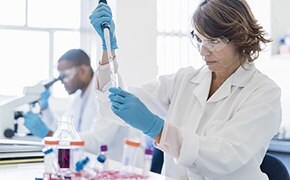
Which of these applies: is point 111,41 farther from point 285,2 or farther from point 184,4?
point 285,2

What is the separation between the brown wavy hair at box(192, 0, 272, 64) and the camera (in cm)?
147

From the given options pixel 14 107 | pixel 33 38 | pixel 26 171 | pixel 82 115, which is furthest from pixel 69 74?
pixel 26 171

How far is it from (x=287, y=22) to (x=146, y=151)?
290cm

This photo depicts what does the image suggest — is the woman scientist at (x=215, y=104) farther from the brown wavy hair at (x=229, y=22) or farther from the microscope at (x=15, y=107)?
the microscope at (x=15, y=107)

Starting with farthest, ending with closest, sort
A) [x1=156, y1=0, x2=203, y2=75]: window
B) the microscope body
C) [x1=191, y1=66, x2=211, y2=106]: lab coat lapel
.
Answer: [x1=156, y1=0, x2=203, y2=75]: window
the microscope body
[x1=191, y1=66, x2=211, y2=106]: lab coat lapel

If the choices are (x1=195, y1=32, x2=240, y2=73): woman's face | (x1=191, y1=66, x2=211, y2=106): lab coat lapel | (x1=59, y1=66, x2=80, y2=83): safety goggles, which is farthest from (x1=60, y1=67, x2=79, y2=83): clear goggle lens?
(x1=195, y1=32, x2=240, y2=73): woman's face

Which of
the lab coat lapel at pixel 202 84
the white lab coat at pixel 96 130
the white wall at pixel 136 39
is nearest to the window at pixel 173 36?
the white wall at pixel 136 39

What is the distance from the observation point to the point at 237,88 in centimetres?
153

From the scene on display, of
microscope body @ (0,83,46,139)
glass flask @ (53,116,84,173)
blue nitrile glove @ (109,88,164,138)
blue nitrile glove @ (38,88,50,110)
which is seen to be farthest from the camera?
blue nitrile glove @ (38,88,50,110)

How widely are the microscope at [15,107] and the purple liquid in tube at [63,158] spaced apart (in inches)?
51.7

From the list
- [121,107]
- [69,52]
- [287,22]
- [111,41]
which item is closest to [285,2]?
[287,22]

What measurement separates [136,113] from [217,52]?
0.43 m

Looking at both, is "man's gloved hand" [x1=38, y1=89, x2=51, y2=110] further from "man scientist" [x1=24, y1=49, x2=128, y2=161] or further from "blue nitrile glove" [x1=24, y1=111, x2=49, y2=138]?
"blue nitrile glove" [x1=24, y1=111, x2=49, y2=138]

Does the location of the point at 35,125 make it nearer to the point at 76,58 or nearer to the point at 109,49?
the point at 76,58
